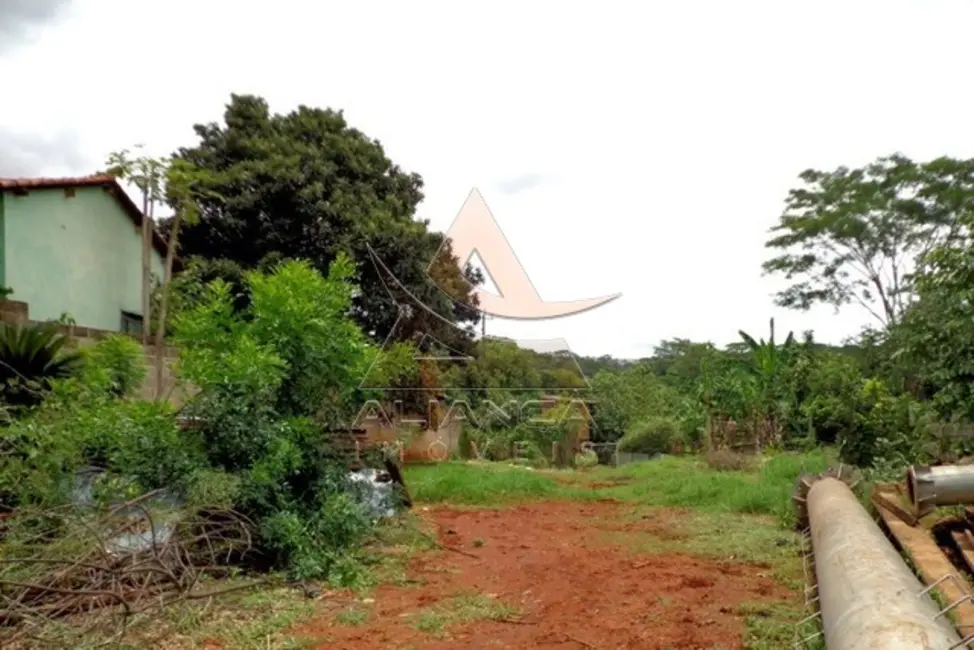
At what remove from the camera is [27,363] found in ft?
17.6

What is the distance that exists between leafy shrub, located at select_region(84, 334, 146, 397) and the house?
2.44 meters

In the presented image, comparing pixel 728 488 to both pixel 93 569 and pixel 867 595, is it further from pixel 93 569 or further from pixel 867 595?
pixel 93 569

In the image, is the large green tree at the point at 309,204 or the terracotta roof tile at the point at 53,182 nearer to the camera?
the terracotta roof tile at the point at 53,182

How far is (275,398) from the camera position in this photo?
548 cm

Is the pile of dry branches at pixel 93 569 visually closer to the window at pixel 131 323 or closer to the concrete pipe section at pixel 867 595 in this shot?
the concrete pipe section at pixel 867 595

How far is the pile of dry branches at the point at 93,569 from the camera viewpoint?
3.28 meters

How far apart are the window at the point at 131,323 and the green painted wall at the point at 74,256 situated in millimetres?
69

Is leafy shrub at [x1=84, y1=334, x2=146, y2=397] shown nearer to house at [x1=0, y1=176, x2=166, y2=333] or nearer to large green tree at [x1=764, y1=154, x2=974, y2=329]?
house at [x1=0, y1=176, x2=166, y2=333]

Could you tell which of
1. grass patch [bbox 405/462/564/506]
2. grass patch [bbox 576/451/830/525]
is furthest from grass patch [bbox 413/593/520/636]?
grass patch [bbox 405/462/564/506]

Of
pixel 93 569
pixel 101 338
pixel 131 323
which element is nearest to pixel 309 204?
pixel 131 323

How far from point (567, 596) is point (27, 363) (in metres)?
4.14

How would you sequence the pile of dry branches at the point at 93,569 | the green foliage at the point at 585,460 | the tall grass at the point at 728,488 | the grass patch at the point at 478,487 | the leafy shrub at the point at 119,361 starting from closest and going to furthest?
the pile of dry branches at the point at 93,569 < the leafy shrub at the point at 119,361 < the tall grass at the point at 728,488 < the grass patch at the point at 478,487 < the green foliage at the point at 585,460

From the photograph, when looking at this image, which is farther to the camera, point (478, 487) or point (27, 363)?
point (478, 487)

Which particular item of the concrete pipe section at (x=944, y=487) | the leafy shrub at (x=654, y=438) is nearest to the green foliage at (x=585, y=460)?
the leafy shrub at (x=654, y=438)
